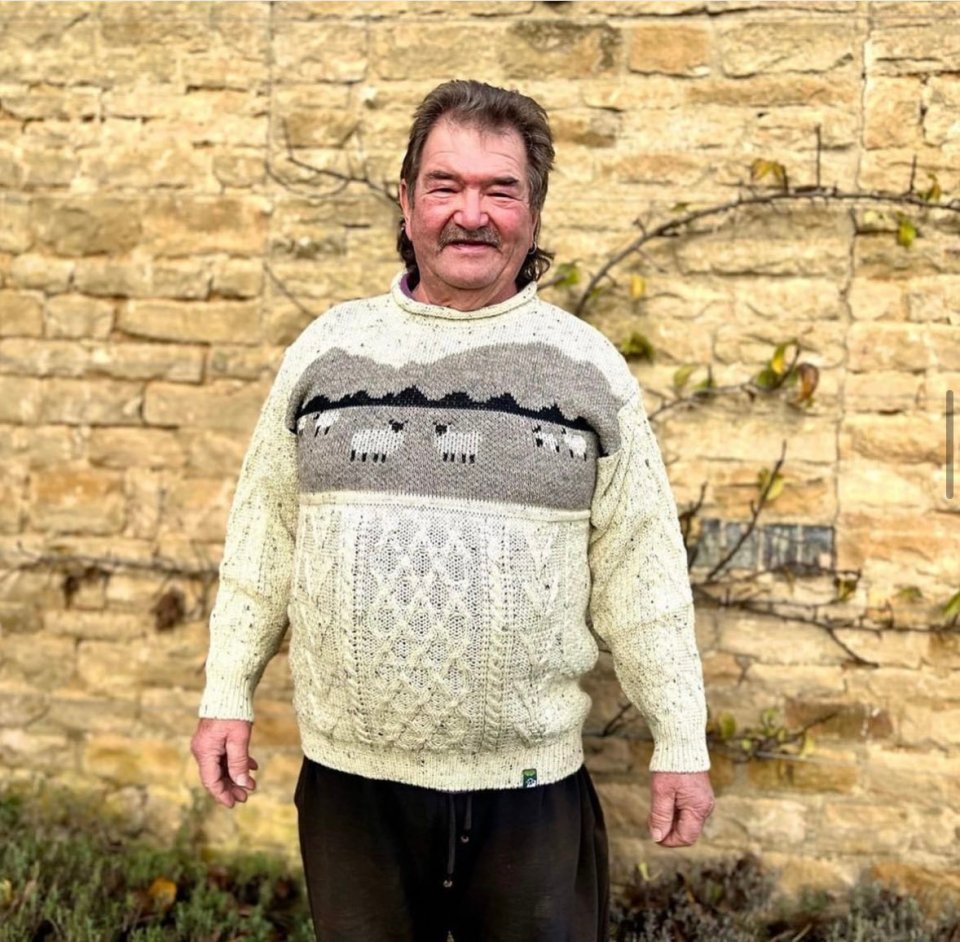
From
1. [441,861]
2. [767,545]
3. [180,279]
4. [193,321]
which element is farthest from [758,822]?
[180,279]

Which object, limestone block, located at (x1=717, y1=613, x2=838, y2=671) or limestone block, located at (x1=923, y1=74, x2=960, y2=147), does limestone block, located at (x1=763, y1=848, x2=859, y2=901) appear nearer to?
limestone block, located at (x1=717, y1=613, x2=838, y2=671)

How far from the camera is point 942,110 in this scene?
2844 mm

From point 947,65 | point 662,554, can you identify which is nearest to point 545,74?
point 947,65

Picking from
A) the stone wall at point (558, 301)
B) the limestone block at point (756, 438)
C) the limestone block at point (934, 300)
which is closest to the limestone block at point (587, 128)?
the stone wall at point (558, 301)

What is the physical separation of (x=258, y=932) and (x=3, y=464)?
1579mm

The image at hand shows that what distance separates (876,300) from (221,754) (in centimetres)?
204

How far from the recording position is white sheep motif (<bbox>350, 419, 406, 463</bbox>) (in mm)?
1935

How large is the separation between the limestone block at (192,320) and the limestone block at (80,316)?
0.15ft

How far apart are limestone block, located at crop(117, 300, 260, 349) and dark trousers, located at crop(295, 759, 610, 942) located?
59.9 inches

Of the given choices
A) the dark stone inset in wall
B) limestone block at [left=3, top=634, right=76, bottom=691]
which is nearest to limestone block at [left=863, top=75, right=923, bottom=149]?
the dark stone inset in wall

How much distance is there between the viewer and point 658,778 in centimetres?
209

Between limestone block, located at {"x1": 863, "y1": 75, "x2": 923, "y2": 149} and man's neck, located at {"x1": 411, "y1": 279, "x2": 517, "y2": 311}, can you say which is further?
limestone block, located at {"x1": 863, "y1": 75, "x2": 923, "y2": 149}

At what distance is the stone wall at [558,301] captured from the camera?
2.91m

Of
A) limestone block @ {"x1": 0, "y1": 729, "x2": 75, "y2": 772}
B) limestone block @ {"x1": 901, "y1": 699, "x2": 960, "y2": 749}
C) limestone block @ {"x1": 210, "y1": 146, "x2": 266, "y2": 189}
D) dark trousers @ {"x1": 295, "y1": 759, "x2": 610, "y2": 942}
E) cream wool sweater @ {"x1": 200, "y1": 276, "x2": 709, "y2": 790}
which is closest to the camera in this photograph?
cream wool sweater @ {"x1": 200, "y1": 276, "x2": 709, "y2": 790}
